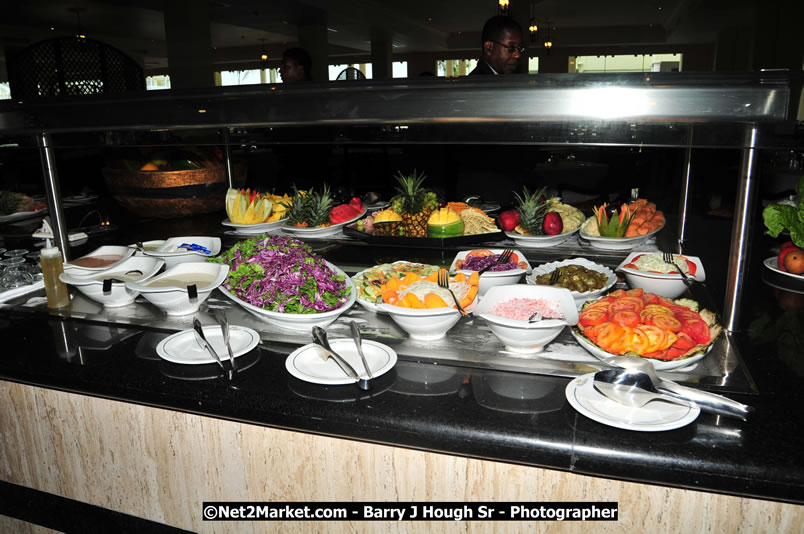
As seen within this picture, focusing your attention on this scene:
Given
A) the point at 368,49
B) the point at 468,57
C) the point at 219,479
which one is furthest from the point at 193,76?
the point at 219,479

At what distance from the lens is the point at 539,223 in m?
2.36

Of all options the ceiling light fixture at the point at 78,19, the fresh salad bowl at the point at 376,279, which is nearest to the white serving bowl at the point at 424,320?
the fresh salad bowl at the point at 376,279

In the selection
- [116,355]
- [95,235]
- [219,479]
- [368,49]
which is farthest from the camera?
[368,49]

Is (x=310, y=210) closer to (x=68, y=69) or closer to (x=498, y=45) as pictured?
(x=498, y=45)

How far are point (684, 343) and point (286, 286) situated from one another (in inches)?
38.4

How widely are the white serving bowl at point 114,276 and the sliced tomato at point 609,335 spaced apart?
1272 mm

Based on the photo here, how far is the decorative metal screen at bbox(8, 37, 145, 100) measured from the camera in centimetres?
554

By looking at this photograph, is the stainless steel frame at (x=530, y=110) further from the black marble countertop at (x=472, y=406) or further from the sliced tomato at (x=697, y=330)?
the black marble countertop at (x=472, y=406)

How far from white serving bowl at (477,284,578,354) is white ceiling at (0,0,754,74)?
19.3ft

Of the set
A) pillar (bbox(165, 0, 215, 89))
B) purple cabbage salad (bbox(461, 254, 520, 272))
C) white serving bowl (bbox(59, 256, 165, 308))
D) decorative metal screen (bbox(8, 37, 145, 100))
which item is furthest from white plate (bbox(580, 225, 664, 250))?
pillar (bbox(165, 0, 215, 89))

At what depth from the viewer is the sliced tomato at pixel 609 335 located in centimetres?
116

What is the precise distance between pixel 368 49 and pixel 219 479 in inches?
325

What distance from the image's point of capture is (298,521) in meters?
1.21

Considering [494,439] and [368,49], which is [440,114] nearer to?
[494,439]
